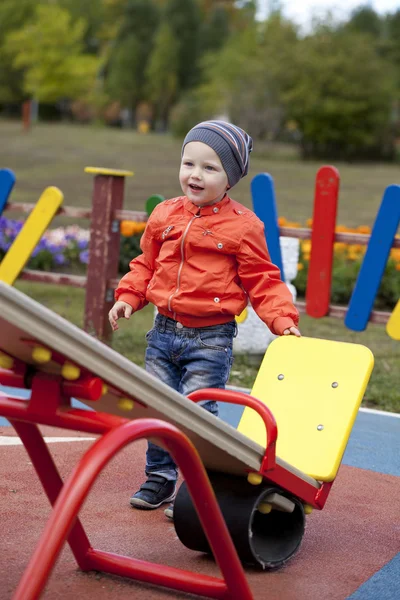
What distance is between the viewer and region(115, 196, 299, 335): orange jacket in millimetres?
3535

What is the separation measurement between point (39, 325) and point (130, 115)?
71.7 m

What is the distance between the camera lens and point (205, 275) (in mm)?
3535

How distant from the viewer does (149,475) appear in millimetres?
3834

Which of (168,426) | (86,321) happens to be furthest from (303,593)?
(86,321)

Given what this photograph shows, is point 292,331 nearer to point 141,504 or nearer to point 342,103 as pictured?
point 141,504

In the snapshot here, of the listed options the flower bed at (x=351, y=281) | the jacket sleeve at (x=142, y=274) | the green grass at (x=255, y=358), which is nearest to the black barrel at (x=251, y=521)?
the jacket sleeve at (x=142, y=274)

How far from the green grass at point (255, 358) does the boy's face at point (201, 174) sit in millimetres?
3005

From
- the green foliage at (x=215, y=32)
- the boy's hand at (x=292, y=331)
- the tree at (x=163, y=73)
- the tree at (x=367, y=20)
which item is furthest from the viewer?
the green foliage at (x=215, y=32)

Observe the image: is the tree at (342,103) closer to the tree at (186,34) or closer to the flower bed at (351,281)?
the flower bed at (351,281)

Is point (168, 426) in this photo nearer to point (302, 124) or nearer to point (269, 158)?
point (269, 158)

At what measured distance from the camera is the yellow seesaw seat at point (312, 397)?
334 cm

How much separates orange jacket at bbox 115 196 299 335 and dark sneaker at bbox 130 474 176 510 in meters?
0.68

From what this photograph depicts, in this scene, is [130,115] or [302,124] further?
[130,115]

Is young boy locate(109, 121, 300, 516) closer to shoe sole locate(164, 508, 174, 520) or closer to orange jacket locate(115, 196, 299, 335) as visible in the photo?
orange jacket locate(115, 196, 299, 335)
